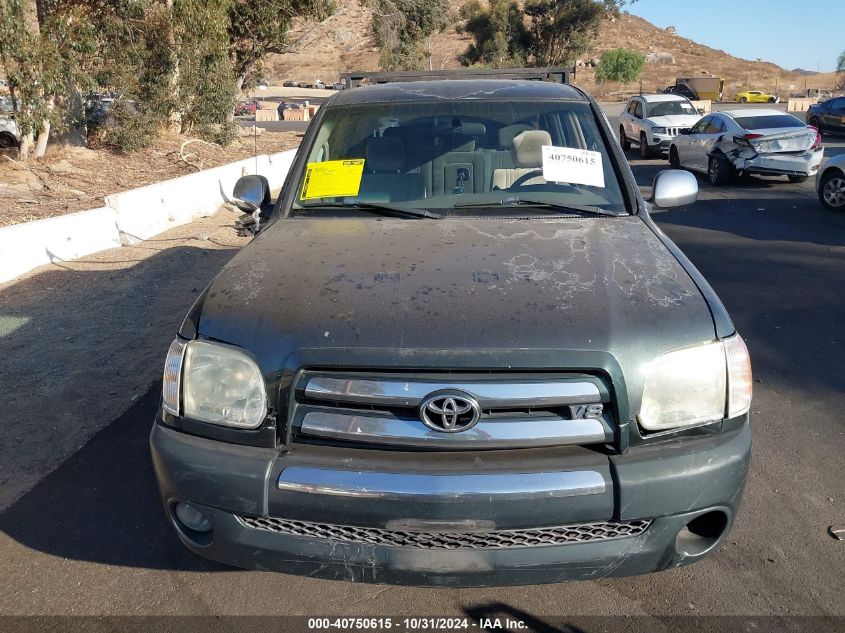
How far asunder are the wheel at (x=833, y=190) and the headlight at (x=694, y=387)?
10695 millimetres

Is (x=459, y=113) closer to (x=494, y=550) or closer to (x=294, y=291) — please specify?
(x=294, y=291)

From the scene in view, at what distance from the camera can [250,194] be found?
13.7 ft

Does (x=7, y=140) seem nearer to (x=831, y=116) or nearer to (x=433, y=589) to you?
(x=433, y=589)

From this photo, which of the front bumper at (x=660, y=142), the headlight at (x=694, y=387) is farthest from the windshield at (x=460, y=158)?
the front bumper at (x=660, y=142)

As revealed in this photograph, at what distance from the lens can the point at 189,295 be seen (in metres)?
7.42

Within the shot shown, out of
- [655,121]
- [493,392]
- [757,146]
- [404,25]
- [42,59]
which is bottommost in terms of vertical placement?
[655,121]

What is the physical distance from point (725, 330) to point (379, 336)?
1204 mm

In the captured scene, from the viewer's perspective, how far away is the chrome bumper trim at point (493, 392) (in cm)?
241

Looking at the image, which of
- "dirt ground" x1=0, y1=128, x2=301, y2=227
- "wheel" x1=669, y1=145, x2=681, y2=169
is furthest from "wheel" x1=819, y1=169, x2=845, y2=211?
"dirt ground" x1=0, y1=128, x2=301, y2=227

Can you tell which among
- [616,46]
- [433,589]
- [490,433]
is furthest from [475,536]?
[616,46]

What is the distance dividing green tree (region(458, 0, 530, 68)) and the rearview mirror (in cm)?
5520

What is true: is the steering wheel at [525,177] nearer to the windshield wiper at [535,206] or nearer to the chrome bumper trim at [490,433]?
the windshield wiper at [535,206]

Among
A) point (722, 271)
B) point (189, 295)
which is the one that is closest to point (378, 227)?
point (189, 295)

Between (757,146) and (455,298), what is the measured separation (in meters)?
13.6
